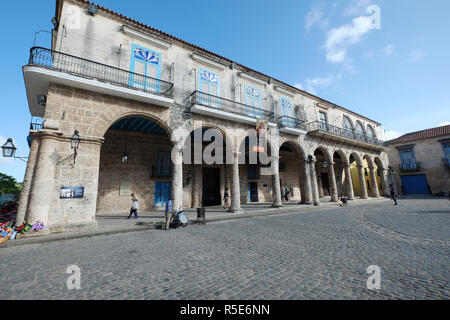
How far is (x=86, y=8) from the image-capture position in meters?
7.60

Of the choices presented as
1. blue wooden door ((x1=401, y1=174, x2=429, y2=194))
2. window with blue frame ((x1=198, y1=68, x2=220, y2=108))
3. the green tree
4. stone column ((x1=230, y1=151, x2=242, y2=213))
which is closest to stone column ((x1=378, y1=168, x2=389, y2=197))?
blue wooden door ((x1=401, y1=174, x2=429, y2=194))

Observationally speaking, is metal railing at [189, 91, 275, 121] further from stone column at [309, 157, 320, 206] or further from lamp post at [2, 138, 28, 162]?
lamp post at [2, 138, 28, 162]

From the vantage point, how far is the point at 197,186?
12812mm

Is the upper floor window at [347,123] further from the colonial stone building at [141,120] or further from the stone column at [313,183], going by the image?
the stone column at [313,183]

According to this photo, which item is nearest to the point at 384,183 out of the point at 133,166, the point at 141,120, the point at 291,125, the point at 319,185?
the point at 319,185

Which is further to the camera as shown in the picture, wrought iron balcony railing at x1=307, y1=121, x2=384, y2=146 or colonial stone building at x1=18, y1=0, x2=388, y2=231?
wrought iron balcony railing at x1=307, y1=121, x2=384, y2=146

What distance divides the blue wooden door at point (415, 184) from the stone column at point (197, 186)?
2650cm

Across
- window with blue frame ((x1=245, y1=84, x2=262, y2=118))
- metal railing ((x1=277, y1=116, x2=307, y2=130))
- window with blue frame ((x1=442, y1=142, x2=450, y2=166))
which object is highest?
window with blue frame ((x1=245, y1=84, x2=262, y2=118))

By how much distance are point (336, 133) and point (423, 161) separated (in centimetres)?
1477

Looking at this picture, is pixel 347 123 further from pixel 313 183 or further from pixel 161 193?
pixel 161 193

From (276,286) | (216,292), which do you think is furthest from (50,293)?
(276,286)

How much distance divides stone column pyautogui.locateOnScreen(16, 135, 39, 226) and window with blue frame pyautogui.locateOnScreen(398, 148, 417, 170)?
3330cm

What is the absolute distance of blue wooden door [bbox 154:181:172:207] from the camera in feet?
37.7

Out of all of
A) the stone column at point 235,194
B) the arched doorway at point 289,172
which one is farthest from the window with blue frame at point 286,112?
the stone column at point 235,194
